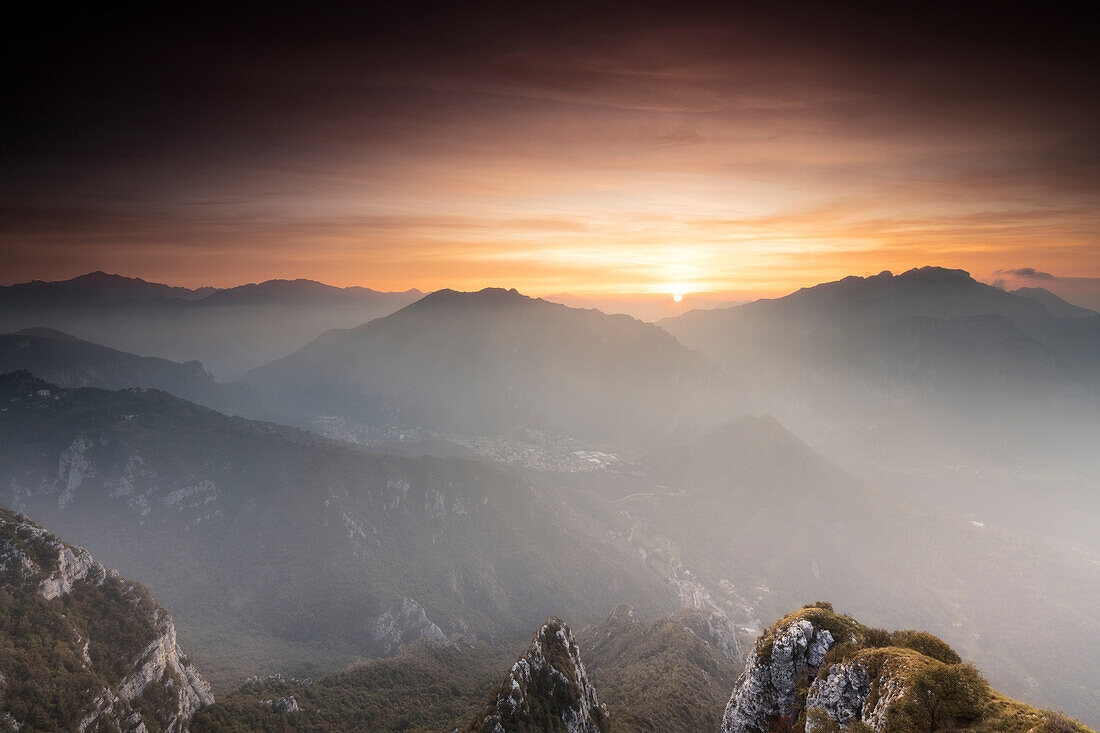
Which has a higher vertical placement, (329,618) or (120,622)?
(120,622)

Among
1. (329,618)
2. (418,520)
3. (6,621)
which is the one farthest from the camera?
(418,520)

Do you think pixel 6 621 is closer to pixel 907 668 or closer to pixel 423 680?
pixel 423 680

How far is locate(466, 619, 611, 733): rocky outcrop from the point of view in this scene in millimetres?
54750

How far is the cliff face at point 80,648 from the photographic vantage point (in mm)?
49406

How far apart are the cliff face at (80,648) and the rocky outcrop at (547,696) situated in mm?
43138

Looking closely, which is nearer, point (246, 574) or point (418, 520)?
point (246, 574)

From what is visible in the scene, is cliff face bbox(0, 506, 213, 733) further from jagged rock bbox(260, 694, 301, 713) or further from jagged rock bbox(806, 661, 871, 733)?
jagged rock bbox(806, 661, 871, 733)

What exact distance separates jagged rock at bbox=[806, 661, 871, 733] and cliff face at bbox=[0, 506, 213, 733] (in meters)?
73.7

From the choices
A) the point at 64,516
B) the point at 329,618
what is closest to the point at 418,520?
the point at 329,618

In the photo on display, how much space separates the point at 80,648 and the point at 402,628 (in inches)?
3649

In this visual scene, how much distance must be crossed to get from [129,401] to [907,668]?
874ft

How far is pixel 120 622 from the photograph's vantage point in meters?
63.1

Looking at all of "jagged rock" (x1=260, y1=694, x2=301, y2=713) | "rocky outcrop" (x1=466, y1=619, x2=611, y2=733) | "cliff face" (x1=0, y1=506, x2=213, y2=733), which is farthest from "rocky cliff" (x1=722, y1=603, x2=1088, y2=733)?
"jagged rock" (x1=260, y1=694, x2=301, y2=713)

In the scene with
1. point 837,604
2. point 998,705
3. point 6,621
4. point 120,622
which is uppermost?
point 998,705
